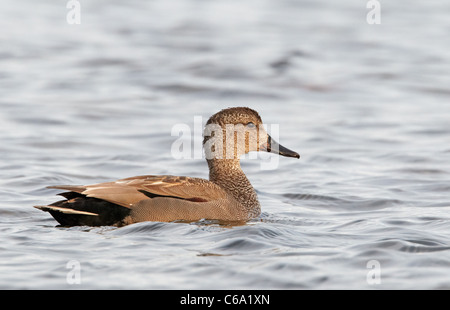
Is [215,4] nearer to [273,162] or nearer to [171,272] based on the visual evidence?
[273,162]

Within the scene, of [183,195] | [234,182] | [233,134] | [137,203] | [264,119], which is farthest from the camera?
[264,119]

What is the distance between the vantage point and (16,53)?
64.5 feet

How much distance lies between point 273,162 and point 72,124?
3.65 metres

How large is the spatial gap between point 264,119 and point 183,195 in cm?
670

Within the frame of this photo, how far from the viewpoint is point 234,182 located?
9.10 metres

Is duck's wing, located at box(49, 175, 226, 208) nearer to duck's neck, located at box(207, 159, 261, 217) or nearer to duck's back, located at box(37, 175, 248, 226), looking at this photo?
duck's back, located at box(37, 175, 248, 226)

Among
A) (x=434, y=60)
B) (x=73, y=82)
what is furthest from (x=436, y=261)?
(x=434, y=60)

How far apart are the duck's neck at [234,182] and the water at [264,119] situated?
257mm

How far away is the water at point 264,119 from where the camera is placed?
6.96 metres

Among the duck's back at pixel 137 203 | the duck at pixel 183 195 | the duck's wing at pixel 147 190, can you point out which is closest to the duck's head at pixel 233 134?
the duck at pixel 183 195

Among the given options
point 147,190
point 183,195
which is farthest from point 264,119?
point 147,190

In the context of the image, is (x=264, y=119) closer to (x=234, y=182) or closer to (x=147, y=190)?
(x=234, y=182)

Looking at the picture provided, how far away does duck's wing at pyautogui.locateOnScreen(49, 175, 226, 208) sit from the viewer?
7902 mm

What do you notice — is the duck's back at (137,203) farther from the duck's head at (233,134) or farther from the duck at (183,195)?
the duck's head at (233,134)
